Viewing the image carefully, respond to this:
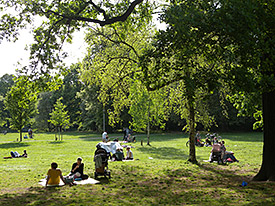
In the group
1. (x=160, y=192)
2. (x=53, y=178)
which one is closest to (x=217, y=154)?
(x=160, y=192)

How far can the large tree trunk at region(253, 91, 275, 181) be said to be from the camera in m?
10.3

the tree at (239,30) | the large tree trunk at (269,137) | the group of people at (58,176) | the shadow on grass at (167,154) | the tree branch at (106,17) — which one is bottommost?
the shadow on grass at (167,154)

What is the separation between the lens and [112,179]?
11.1m

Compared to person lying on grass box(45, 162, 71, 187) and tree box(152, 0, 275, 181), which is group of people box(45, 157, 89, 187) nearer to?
person lying on grass box(45, 162, 71, 187)

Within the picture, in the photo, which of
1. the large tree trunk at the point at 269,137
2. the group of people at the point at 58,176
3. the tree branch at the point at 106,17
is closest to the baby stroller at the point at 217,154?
the large tree trunk at the point at 269,137

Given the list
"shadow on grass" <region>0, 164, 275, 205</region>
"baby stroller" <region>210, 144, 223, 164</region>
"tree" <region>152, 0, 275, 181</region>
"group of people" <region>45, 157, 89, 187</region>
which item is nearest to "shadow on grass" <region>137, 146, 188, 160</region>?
"baby stroller" <region>210, 144, 223, 164</region>

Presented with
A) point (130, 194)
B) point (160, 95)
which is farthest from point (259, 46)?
point (160, 95)

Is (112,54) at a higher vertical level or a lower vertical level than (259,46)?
higher

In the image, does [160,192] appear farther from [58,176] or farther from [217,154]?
[217,154]

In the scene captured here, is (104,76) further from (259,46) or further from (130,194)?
(259,46)

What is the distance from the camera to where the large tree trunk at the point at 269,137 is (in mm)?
10258

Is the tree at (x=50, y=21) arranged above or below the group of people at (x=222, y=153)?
above

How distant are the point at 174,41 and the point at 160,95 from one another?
11.3 metres

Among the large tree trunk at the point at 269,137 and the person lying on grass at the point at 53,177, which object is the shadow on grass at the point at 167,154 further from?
the person lying on grass at the point at 53,177
